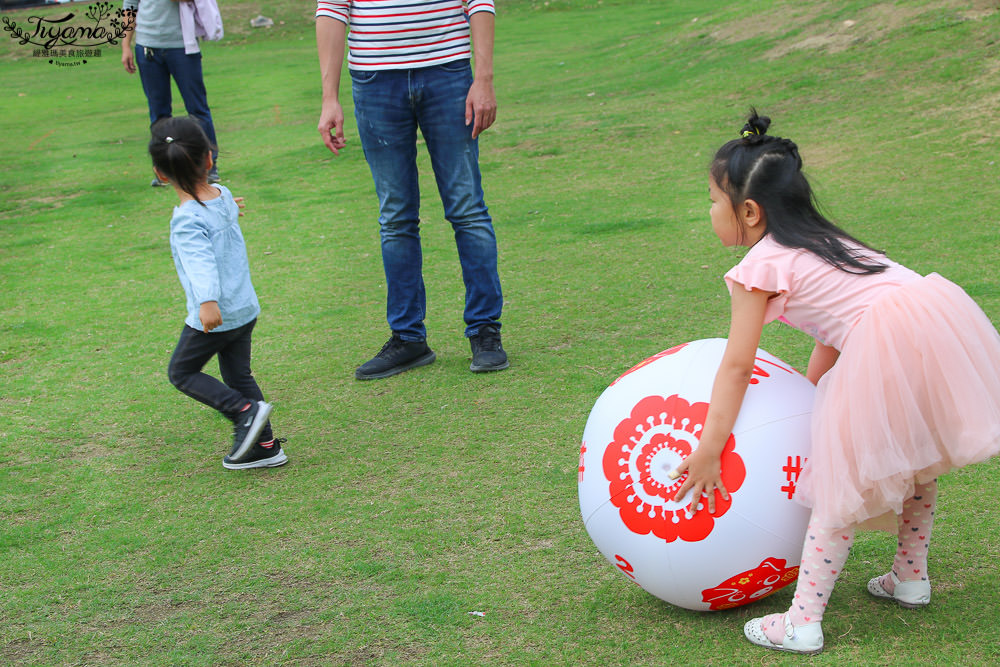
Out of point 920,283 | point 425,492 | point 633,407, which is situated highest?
point 920,283

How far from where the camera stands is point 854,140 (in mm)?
8672

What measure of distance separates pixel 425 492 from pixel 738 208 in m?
1.57

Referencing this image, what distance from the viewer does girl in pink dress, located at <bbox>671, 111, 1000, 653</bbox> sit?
2318 millimetres

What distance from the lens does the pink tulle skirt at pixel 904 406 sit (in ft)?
7.58

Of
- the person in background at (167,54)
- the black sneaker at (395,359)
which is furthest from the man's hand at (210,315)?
the person in background at (167,54)

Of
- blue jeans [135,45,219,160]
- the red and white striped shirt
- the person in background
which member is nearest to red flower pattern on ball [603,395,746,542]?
the red and white striped shirt

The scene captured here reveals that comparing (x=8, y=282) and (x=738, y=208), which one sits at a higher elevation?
(x=738, y=208)

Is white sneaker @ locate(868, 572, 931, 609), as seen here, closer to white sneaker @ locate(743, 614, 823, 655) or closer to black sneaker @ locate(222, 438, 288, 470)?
white sneaker @ locate(743, 614, 823, 655)

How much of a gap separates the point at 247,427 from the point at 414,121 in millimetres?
1667

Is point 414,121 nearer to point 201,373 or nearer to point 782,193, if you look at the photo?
point 201,373

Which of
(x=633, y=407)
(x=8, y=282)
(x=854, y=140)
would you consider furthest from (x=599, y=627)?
(x=854, y=140)

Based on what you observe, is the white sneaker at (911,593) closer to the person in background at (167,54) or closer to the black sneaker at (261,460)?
the black sneaker at (261,460)

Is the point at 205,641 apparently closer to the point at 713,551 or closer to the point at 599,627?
the point at 599,627

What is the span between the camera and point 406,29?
439 centimetres
